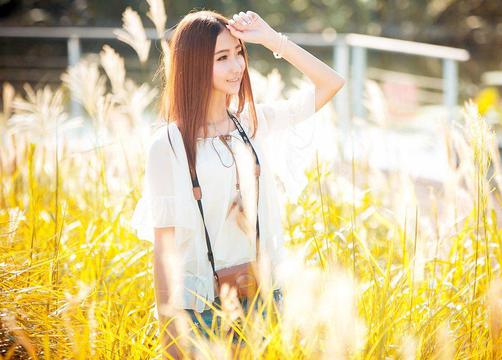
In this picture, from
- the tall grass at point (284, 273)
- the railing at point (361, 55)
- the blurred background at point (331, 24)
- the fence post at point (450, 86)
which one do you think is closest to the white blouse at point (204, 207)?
the tall grass at point (284, 273)

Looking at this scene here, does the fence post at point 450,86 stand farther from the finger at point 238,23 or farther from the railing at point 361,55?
the finger at point 238,23

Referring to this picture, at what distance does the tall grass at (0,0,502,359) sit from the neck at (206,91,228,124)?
0.29 meters

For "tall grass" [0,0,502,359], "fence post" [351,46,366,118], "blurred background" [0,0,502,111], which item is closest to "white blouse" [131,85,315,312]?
"tall grass" [0,0,502,359]

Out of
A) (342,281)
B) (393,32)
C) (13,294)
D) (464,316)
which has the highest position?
(393,32)

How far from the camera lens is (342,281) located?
1.43 metres

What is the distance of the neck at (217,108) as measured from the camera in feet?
6.71

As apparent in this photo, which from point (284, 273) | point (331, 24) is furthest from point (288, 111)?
point (331, 24)

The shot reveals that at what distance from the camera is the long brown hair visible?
6.44 feet

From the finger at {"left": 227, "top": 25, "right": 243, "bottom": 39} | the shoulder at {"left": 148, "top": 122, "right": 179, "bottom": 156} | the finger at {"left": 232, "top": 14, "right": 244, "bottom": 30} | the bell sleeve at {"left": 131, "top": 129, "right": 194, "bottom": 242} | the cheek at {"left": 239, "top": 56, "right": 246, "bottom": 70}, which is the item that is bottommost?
the bell sleeve at {"left": 131, "top": 129, "right": 194, "bottom": 242}

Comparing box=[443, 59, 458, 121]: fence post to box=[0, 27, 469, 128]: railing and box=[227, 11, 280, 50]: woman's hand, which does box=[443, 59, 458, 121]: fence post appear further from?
box=[227, 11, 280, 50]: woman's hand

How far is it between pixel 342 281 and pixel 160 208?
2.07ft

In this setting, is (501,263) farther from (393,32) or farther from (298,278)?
(393,32)

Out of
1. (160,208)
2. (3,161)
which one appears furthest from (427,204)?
(160,208)

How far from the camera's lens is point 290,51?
2102mm
